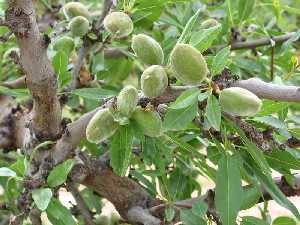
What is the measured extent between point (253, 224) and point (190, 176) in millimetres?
242

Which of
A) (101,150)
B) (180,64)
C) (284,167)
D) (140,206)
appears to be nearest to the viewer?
(180,64)

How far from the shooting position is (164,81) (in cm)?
57

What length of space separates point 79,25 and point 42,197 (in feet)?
0.93

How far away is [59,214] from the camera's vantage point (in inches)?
30.0

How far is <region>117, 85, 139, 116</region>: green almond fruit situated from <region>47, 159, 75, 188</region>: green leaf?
0.17 m

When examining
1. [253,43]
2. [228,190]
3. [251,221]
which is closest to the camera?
[228,190]

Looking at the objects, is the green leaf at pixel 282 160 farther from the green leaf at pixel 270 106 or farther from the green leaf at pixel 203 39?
the green leaf at pixel 203 39

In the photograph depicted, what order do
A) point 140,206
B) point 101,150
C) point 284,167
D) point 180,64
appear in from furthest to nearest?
point 101,150, point 140,206, point 284,167, point 180,64

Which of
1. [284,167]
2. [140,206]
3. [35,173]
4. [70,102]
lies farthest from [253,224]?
[70,102]

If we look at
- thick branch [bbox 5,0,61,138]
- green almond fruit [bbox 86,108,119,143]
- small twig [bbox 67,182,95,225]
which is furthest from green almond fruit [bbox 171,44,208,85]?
small twig [bbox 67,182,95,225]

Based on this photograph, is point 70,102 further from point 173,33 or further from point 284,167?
point 284,167

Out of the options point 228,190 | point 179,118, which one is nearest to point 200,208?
point 228,190

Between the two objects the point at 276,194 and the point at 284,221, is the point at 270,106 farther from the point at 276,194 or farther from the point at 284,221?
the point at 284,221

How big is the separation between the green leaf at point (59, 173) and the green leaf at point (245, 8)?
416mm
